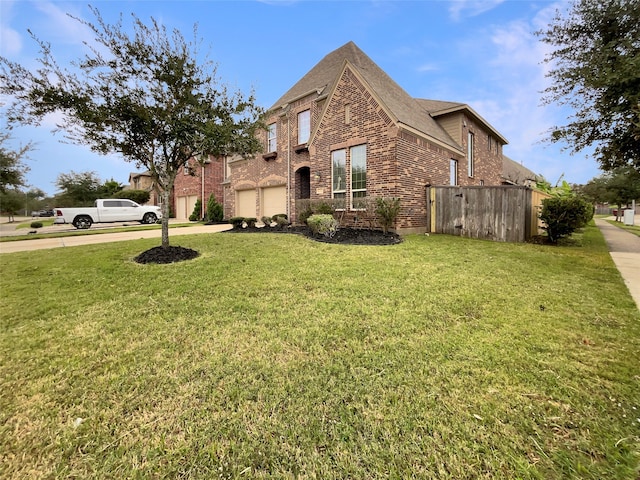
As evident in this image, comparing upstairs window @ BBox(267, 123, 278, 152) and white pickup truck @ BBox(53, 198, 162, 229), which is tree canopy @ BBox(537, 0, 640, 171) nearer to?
upstairs window @ BBox(267, 123, 278, 152)

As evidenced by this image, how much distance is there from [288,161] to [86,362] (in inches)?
530

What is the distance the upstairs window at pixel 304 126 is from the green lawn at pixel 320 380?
37.9 feet

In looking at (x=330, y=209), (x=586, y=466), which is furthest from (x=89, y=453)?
(x=330, y=209)

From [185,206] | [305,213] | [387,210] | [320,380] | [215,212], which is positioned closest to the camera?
[320,380]

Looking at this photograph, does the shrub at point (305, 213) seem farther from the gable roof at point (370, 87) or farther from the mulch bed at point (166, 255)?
the mulch bed at point (166, 255)

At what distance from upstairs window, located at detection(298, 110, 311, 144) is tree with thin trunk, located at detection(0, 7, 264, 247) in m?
8.20

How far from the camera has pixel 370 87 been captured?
33.2 feet

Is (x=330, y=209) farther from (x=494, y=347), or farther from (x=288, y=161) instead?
(x=494, y=347)

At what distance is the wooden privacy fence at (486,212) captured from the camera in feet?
29.5

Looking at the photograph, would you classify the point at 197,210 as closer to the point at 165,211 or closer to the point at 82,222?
the point at 82,222

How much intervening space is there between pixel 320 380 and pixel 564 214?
973cm

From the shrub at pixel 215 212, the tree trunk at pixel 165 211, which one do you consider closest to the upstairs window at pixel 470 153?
the tree trunk at pixel 165 211

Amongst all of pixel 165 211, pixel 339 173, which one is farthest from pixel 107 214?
pixel 339 173

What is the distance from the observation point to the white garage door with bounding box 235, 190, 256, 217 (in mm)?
17500
